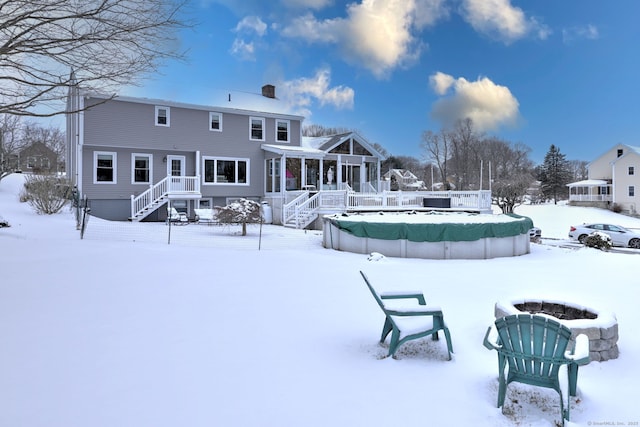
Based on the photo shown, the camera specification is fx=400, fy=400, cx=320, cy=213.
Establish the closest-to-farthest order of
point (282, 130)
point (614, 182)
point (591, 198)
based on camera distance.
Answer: point (282, 130) < point (614, 182) < point (591, 198)

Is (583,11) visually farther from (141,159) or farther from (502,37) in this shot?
(141,159)

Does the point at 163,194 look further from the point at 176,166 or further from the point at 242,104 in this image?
the point at 242,104

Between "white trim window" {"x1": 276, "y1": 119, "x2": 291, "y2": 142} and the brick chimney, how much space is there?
3424 mm

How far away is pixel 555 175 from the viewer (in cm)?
5931

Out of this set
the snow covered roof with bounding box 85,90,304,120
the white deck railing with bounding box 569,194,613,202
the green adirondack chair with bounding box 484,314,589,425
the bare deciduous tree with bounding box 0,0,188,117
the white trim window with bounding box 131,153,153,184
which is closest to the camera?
the green adirondack chair with bounding box 484,314,589,425

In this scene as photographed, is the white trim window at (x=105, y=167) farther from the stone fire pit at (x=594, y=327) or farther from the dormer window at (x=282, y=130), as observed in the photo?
the stone fire pit at (x=594, y=327)

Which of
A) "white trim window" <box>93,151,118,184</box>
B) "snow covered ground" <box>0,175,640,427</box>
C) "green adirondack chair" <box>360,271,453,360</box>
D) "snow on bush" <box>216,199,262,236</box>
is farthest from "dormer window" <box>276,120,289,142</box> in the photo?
"green adirondack chair" <box>360,271,453,360</box>

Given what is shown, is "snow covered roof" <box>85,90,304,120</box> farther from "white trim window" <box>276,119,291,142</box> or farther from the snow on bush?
the snow on bush

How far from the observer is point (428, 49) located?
111ft

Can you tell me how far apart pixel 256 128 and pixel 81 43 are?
1772 centimetres

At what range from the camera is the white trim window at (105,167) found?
779 inches

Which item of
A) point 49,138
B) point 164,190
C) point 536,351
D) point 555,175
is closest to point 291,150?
point 164,190

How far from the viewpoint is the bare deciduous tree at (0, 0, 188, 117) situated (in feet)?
20.2

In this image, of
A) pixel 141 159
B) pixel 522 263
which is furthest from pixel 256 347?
pixel 141 159
